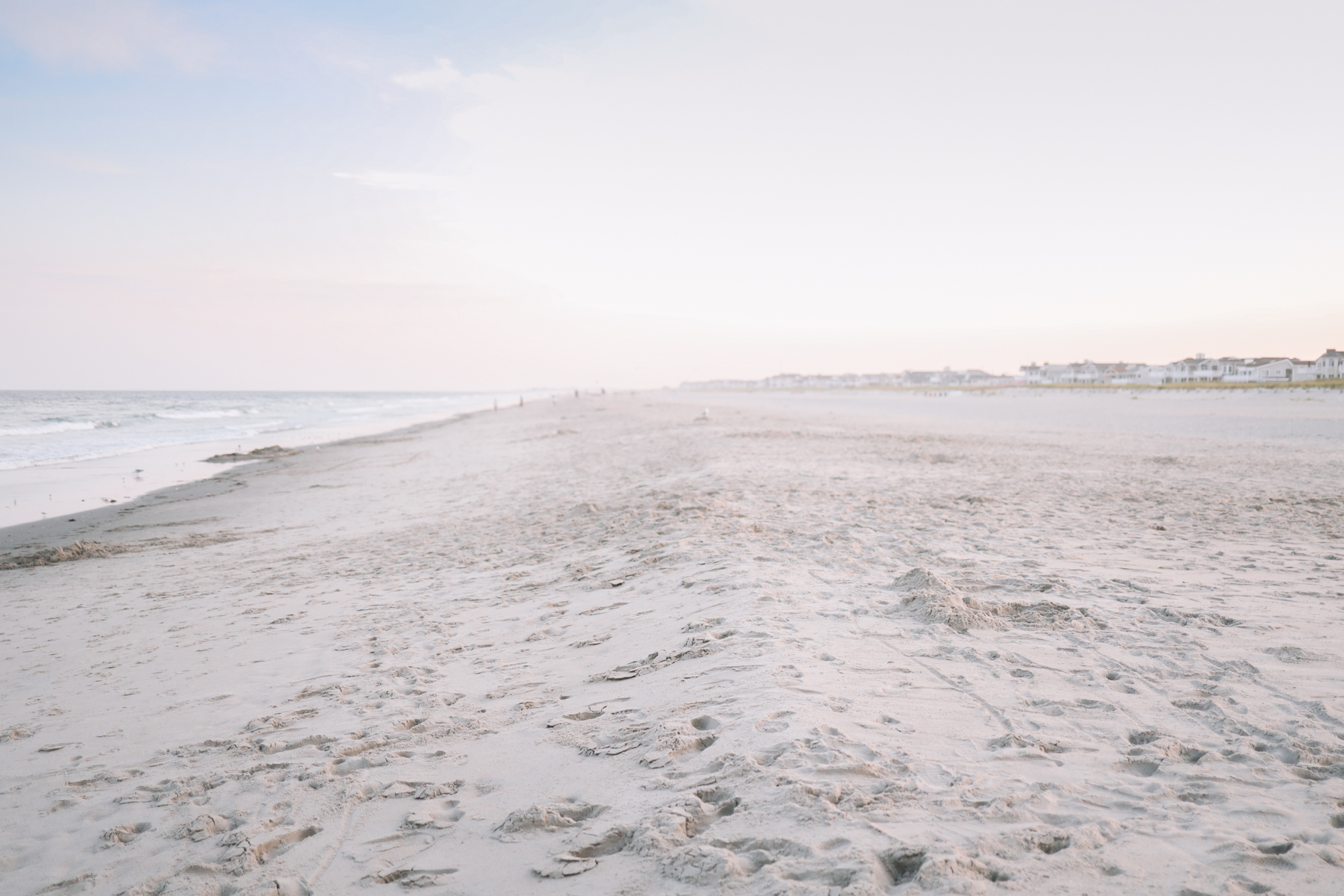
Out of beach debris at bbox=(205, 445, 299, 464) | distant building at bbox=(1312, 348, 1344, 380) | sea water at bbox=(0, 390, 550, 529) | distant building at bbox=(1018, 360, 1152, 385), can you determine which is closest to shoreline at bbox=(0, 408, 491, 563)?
beach debris at bbox=(205, 445, 299, 464)

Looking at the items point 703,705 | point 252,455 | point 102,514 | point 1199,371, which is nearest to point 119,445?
point 252,455

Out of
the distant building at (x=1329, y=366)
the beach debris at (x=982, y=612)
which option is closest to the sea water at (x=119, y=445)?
the beach debris at (x=982, y=612)

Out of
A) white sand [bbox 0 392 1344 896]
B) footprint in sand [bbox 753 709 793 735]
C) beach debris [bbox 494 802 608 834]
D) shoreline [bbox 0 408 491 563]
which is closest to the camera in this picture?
white sand [bbox 0 392 1344 896]

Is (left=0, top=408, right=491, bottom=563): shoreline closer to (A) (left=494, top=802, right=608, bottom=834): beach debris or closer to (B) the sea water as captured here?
(B) the sea water

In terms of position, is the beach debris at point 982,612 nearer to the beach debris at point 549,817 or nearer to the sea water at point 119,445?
the beach debris at point 549,817

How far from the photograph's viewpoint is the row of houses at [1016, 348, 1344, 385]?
297ft

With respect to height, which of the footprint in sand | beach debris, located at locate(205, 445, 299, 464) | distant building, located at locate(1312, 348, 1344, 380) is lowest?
beach debris, located at locate(205, 445, 299, 464)

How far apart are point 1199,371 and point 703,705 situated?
5405 inches

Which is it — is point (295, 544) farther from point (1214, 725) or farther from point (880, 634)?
point (1214, 725)

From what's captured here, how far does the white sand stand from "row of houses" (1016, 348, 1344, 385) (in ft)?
353

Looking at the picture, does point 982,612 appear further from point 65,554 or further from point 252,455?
point 252,455

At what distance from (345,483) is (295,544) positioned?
22.4ft

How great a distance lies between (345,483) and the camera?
1630 centimetres

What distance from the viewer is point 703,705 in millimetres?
3936
